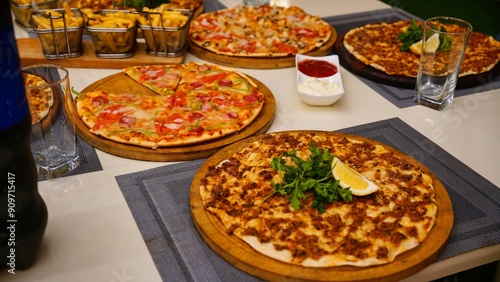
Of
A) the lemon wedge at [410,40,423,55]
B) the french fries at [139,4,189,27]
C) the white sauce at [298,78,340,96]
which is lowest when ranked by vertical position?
the white sauce at [298,78,340,96]

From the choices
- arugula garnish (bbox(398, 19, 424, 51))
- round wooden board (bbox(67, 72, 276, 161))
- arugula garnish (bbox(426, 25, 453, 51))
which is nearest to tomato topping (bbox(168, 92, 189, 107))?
round wooden board (bbox(67, 72, 276, 161))

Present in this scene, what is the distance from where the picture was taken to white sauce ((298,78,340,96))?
213cm

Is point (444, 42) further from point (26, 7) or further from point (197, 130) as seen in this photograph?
point (26, 7)

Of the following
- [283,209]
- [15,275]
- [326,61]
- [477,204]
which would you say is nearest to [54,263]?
[15,275]

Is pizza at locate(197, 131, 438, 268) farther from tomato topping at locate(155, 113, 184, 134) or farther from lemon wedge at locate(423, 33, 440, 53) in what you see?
lemon wedge at locate(423, 33, 440, 53)

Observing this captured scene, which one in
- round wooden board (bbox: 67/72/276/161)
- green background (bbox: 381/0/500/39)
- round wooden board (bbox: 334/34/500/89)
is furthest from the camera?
green background (bbox: 381/0/500/39)

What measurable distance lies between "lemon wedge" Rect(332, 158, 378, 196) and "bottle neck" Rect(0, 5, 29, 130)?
0.79m

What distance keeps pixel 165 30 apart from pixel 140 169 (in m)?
0.82

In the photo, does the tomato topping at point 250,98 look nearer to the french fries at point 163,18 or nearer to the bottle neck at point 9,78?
the french fries at point 163,18

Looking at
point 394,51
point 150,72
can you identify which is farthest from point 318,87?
point 150,72

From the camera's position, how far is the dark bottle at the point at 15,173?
3.70ft

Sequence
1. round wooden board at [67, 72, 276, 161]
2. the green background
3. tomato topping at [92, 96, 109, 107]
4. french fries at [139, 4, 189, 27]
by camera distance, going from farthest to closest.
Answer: the green background → french fries at [139, 4, 189, 27] → tomato topping at [92, 96, 109, 107] → round wooden board at [67, 72, 276, 161]

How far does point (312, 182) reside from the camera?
153 centimetres

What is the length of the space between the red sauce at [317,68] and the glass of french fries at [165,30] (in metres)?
0.52
